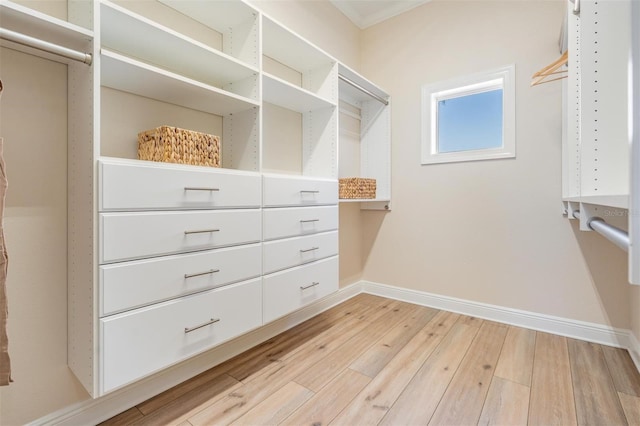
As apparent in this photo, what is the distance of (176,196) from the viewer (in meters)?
1.17

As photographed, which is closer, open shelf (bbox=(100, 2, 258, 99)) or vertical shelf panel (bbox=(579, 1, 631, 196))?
vertical shelf panel (bbox=(579, 1, 631, 196))

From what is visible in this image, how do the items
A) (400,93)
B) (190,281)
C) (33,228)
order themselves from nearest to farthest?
(33,228) → (190,281) → (400,93)

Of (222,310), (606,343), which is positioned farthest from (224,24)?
(606,343)

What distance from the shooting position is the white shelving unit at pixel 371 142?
2.69 meters

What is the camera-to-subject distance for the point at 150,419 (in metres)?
1.25

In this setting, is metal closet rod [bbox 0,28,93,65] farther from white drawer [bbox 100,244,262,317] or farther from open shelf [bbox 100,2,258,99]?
white drawer [bbox 100,244,262,317]

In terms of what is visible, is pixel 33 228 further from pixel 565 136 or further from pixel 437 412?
pixel 565 136

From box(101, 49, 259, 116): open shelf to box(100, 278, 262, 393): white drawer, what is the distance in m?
0.92

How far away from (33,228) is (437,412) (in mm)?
1796

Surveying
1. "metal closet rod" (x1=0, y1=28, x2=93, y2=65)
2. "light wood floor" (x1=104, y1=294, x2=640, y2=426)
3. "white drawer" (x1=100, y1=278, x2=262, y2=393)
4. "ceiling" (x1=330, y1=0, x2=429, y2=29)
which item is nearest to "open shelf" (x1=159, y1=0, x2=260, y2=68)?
"metal closet rod" (x1=0, y1=28, x2=93, y2=65)

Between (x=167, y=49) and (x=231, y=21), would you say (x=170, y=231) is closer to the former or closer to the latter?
(x=167, y=49)

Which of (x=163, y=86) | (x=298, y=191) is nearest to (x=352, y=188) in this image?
(x=298, y=191)

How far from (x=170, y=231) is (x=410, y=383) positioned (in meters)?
1.34

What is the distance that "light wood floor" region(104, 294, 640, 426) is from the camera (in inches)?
49.3
